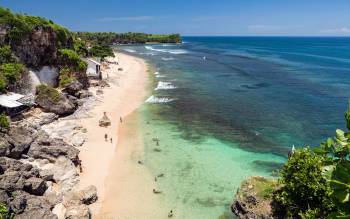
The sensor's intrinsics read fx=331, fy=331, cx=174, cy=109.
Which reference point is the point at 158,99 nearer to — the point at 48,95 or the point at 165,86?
the point at 165,86

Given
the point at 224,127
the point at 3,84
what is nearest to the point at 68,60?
→ the point at 3,84

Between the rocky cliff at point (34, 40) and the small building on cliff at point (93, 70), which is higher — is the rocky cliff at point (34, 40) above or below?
above

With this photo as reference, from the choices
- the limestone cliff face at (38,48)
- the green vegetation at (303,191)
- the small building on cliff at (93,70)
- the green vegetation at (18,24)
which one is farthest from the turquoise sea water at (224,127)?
the green vegetation at (18,24)

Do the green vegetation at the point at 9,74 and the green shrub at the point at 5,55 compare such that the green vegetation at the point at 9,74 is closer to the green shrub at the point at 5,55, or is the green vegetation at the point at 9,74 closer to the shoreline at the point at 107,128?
the green shrub at the point at 5,55

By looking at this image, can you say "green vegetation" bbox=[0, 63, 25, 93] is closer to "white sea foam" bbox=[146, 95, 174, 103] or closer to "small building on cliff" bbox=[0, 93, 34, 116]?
"small building on cliff" bbox=[0, 93, 34, 116]

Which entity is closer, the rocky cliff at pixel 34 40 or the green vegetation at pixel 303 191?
the green vegetation at pixel 303 191
